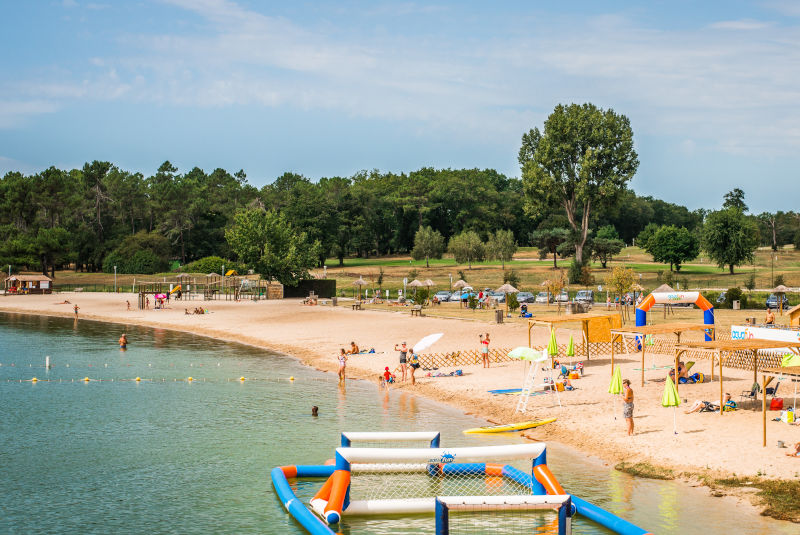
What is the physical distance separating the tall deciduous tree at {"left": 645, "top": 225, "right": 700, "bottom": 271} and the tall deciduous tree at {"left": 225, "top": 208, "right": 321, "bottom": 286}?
195 feet

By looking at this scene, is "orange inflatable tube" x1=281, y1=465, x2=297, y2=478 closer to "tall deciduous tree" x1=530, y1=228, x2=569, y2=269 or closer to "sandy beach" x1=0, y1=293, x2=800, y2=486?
"sandy beach" x1=0, y1=293, x2=800, y2=486

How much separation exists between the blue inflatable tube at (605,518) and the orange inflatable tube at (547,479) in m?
0.59

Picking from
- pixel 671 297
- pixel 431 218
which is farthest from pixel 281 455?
pixel 431 218

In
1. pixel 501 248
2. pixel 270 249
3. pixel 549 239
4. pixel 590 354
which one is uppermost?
pixel 549 239

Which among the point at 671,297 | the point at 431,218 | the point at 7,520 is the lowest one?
the point at 7,520

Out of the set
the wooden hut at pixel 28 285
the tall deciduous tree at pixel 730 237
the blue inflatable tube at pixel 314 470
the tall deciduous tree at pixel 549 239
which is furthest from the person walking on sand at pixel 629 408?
the tall deciduous tree at pixel 549 239

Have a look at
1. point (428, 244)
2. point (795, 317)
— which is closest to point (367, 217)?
point (428, 244)

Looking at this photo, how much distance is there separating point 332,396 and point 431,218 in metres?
127

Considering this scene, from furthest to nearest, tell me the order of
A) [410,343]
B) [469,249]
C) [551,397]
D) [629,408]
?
1. [469,249]
2. [410,343]
3. [551,397]
4. [629,408]

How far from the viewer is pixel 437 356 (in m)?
43.5

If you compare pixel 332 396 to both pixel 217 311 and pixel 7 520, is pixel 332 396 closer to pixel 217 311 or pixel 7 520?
pixel 7 520

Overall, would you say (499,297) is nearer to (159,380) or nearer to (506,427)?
(159,380)

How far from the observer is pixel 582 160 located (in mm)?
98062

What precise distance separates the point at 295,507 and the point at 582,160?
85.0 meters
